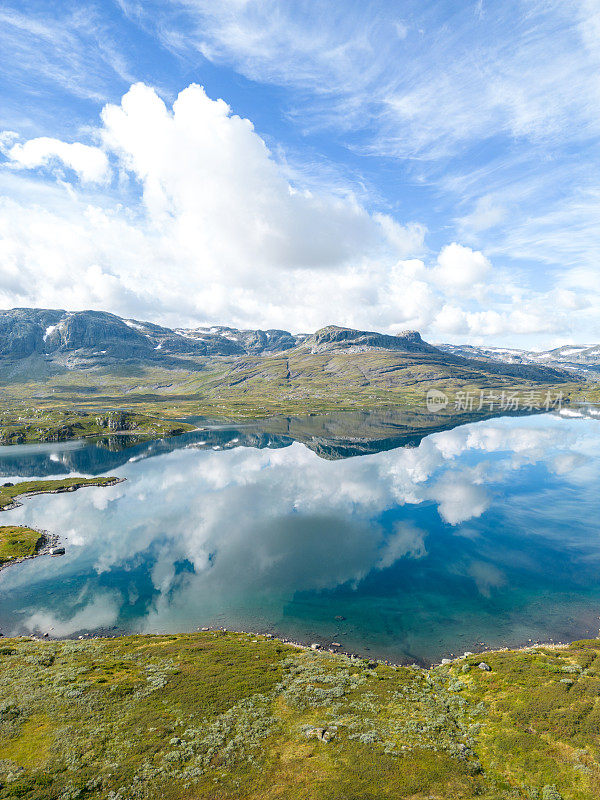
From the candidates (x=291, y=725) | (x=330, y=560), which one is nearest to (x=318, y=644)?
(x=291, y=725)

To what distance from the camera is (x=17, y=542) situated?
305 ft

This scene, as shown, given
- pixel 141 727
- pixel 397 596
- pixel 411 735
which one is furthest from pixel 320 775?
pixel 397 596

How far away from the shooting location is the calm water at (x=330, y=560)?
65125mm

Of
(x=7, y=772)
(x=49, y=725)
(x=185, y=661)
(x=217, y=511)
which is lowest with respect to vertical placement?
(x=217, y=511)

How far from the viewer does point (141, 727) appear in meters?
35.1

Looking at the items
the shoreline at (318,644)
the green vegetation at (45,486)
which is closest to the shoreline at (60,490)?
the green vegetation at (45,486)

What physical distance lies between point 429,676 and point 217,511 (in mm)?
88419

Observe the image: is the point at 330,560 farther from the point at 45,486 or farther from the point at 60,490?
the point at 45,486

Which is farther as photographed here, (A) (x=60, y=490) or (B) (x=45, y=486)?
(B) (x=45, y=486)

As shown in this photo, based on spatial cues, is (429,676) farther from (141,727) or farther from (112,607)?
(112,607)

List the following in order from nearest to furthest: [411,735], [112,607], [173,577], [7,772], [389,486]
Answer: [7,772] < [411,735] < [112,607] < [173,577] < [389,486]

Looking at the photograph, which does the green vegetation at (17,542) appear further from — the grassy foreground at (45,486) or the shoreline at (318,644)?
the shoreline at (318,644)

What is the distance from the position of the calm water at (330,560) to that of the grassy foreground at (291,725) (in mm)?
12877

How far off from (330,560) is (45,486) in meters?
125
